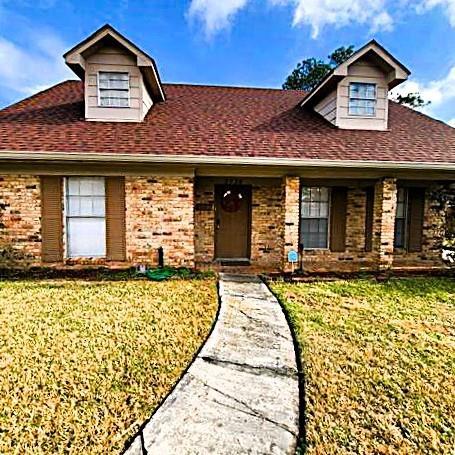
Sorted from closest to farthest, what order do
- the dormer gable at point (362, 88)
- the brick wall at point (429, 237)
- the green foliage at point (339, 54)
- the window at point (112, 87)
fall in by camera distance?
1. the window at point (112, 87)
2. the dormer gable at point (362, 88)
3. the brick wall at point (429, 237)
4. the green foliage at point (339, 54)

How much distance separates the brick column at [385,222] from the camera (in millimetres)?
8039

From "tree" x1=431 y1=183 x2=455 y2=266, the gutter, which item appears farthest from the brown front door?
"tree" x1=431 y1=183 x2=455 y2=266

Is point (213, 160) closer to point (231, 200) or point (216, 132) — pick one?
point (216, 132)

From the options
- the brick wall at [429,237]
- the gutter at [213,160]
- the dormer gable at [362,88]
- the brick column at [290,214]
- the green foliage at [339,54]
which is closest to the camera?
the gutter at [213,160]

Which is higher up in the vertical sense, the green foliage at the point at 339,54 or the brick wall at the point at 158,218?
the green foliage at the point at 339,54

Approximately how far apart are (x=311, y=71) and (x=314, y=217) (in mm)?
15278

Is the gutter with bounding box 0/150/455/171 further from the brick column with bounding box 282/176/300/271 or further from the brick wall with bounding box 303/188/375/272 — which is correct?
the brick wall with bounding box 303/188/375/272

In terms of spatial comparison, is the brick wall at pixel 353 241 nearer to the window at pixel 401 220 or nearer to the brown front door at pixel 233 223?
the window at pixel 401 220

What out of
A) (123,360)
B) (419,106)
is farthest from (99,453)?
(419,106)

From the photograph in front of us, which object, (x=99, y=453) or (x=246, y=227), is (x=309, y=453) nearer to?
(x=99, y=453)

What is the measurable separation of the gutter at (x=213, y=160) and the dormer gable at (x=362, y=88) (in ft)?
6.62

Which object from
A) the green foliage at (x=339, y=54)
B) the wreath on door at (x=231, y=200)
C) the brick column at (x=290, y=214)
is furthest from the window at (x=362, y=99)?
the green foliage at (x=339, y=54)

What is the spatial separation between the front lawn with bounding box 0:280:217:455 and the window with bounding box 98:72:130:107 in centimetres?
482

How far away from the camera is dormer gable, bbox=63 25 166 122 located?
320 inches
